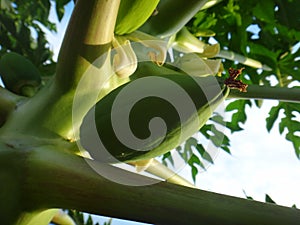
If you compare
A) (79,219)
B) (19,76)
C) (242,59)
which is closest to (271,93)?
(19,76)

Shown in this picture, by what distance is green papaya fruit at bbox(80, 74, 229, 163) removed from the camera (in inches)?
26.8

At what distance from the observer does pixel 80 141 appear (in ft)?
2.38

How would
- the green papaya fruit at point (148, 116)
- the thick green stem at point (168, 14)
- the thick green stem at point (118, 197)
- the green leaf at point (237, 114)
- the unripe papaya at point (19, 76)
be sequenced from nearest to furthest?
the thick green stem at point (118, 197) → the green papaya fruit at point (148, 116) → the unripe papaya at point (19, 76) → the thick green stem at point (168, 14) → the green leaf at point (237, 114)

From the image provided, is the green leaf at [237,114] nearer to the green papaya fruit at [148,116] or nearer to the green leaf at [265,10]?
the green leaf at [265,10]

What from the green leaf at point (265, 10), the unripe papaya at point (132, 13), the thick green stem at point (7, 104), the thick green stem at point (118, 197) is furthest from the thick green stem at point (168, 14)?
the green leaf at point (265, 10)

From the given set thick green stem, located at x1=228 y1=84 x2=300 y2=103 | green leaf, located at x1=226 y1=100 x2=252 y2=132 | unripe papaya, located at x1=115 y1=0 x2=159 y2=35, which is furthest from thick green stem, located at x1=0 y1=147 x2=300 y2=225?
green leaf, located at x1=226 y1=100 x2=252 y2=132

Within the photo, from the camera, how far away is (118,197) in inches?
22.9

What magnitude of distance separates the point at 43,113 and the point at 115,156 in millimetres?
142

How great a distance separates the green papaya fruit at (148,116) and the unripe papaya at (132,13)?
0.19 metres

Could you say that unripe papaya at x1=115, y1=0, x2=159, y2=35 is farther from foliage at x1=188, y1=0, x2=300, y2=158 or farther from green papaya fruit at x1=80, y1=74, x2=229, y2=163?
foliage at x1=188, y1=0, x2=300, y2=158

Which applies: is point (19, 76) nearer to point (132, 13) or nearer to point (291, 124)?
point (132, 13)

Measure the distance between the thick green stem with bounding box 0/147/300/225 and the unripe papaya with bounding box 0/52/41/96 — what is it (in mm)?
336

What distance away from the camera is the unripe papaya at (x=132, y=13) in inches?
33.5

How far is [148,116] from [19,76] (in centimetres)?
39
